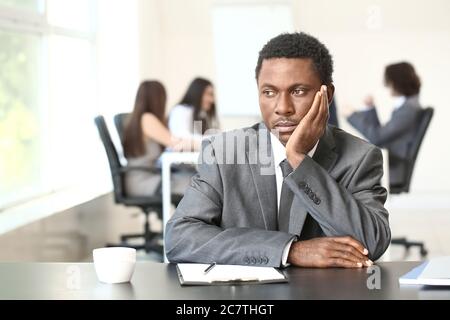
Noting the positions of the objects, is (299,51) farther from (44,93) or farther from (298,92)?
(44,93)

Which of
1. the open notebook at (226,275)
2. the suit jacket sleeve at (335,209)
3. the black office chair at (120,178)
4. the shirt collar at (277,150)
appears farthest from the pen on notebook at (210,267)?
the black office chair at (120,178)

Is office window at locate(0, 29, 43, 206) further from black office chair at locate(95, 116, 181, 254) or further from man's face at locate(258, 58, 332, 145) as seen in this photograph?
man's face at locate(258, 58, 332, 145)

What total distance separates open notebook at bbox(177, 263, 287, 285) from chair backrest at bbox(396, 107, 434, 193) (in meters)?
3.32

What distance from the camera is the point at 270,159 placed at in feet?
6.23

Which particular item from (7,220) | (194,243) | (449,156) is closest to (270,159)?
(194,243)

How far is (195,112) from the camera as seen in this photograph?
534 cm

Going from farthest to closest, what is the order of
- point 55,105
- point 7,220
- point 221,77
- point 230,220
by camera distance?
point 221,77 < point 55,105 < point 7,220 < point 230,220

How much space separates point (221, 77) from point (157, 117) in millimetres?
2011

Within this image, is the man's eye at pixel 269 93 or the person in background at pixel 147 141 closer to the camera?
the man's eye at pixel 269 93

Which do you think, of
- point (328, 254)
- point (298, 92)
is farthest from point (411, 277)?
point (298, 92)

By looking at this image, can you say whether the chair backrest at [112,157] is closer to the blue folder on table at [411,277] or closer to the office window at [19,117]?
the office window at [19,117]

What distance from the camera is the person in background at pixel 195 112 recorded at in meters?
5.10

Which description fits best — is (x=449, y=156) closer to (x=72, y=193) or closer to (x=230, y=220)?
(x=72, y=193)

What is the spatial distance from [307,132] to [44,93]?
2984mm
